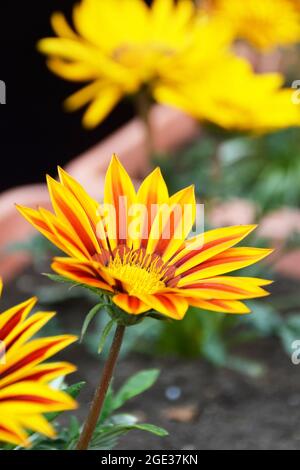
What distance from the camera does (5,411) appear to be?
2.14ft

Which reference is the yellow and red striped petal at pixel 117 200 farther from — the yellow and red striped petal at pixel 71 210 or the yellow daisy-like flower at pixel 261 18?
the yellow daisy-like flower at pixel 261 18

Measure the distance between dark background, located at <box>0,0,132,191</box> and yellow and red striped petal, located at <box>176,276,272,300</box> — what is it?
1873 millimetres

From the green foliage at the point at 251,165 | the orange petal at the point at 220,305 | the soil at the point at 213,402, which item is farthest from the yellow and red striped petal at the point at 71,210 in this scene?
the green foliage at the point at 251,165

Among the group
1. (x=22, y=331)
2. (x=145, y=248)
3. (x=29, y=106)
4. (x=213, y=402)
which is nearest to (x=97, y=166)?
(x=29, y=106)

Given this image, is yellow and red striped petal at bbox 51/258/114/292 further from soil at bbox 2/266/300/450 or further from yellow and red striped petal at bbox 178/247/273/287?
soil at bbox 2/266/300/450

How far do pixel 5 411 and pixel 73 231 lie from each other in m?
0.15

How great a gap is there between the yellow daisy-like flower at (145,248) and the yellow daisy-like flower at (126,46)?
745 mm

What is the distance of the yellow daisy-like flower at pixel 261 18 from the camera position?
5.18 ft

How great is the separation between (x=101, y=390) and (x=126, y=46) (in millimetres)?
991

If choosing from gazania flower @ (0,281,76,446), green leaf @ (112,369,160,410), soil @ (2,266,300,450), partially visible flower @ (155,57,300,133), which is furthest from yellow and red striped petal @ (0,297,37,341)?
partially visible flower @ (155,57,300,133)

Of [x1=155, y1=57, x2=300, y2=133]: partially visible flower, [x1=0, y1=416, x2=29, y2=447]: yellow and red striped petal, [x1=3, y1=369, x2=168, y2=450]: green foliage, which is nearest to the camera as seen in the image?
[x1=0, y1=416, x2=29, y2=447]: yellow and red striped petal

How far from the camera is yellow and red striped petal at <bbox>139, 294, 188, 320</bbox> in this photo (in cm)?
69

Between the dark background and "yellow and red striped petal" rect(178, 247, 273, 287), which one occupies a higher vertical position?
the dark background

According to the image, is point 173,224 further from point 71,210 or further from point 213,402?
point 213,402
